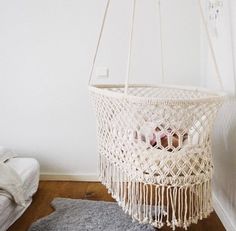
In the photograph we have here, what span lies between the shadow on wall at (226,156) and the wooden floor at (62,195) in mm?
163

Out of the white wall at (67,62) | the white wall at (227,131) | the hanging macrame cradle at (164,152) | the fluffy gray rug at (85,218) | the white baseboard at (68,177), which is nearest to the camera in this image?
the hanging macrame cradle at (164,152)

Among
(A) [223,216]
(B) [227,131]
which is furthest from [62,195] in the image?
(B) [227,131]

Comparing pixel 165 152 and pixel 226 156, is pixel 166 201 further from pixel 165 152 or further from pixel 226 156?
pixel 226 156

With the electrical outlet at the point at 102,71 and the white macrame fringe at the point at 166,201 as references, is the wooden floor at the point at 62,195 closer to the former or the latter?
the white macrame fringe at the point at 166,201

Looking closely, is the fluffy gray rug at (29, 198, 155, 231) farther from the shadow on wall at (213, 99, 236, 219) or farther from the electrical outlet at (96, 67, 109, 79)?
the electrical outlet at (96, 67, 109, 79)

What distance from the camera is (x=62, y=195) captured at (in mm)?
2422

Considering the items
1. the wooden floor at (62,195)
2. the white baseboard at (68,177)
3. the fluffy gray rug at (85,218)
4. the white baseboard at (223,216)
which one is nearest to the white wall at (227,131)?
the white baseboard at (223,216)

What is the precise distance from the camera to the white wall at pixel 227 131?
174 centimetres

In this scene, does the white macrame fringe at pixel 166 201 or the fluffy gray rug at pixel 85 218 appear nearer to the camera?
the white macrame fringe at pixel 166 201

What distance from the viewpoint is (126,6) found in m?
2.47

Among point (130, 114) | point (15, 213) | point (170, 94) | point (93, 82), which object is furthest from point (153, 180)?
point (93, 82)

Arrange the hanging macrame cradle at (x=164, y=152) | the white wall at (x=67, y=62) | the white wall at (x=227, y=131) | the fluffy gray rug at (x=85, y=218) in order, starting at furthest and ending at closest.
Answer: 1. the white wall at (x=67, y=62)
2. the fluffy gray rug at (x=85, y=218)
3. the white wall at (x=227, y=131)
4. the hanging macrame cradle at (x=164, y=152)

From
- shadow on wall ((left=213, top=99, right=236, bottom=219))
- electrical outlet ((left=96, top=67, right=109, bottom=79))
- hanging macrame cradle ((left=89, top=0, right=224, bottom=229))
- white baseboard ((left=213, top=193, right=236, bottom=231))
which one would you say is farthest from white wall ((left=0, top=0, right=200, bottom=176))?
hanging macrame cradle ((left=89, top=0, right=224, bottom=229))

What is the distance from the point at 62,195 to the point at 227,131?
1367 millimetres
